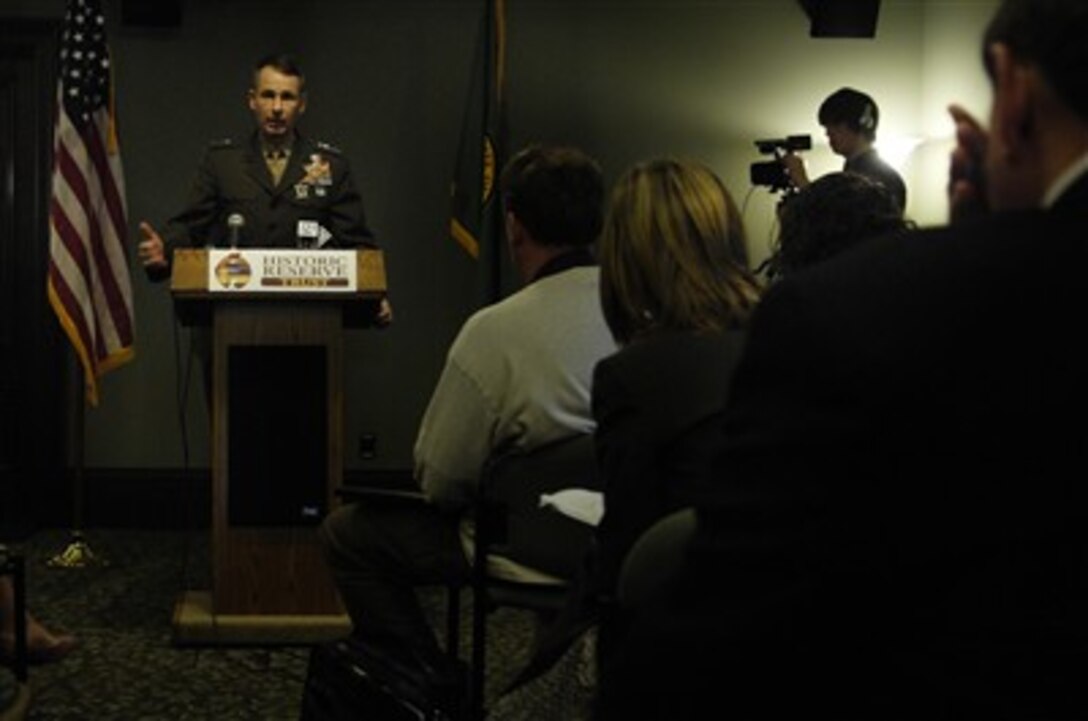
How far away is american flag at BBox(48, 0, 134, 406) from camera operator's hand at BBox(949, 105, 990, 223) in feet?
12.6

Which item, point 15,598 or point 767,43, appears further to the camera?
point 767,43

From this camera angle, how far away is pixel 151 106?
5312 millimetres

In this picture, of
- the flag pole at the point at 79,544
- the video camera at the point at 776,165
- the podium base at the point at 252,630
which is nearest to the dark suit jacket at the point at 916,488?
the podium base at the point at 252,630

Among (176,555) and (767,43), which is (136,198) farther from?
(767,43)

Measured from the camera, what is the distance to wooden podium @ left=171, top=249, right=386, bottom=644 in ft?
12.1

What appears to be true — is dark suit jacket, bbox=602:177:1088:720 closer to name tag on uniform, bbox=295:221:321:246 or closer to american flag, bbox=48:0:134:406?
name tag on uniform, bbox=295:221:321:246

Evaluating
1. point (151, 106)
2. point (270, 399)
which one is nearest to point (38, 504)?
point (151, 106)

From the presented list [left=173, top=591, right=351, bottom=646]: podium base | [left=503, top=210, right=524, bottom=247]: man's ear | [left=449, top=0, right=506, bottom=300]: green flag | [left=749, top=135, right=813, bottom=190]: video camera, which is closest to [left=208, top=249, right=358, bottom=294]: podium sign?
[left=173, top=591, right=351, bottom=646]: podium base

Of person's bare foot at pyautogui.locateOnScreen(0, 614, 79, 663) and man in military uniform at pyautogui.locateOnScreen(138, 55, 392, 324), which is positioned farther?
man in military uniform at pyautogui.locateOnScreen(138, 55, 392, 324)

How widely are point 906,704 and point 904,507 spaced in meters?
0.14

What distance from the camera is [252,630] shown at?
3691 millimetres

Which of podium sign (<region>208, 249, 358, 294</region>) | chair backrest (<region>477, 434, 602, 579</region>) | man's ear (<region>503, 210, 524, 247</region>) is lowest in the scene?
chair backrest (<region>477, 434, 602, 579</region>)

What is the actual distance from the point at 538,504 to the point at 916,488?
5.24 ft

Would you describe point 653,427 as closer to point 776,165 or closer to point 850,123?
point 850,123
